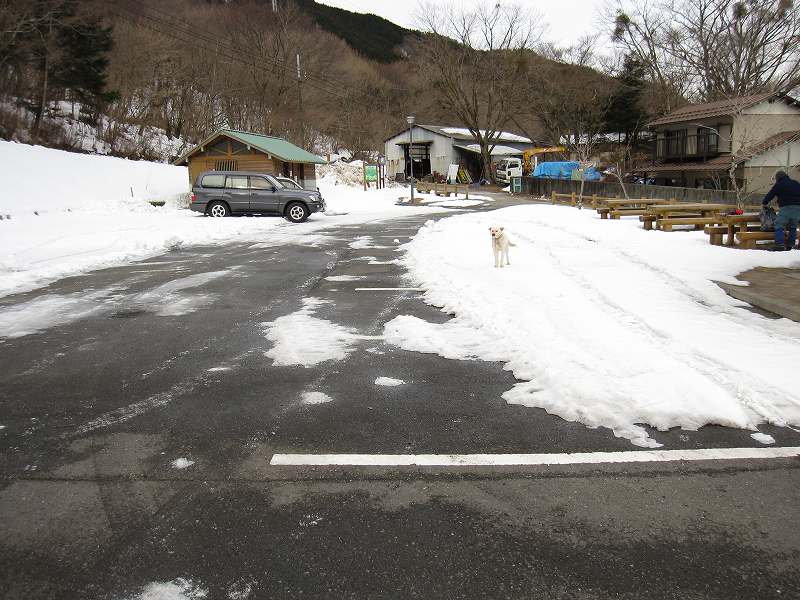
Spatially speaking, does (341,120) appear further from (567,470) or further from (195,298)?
(567,470)

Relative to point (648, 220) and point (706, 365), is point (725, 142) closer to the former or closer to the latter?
point (648, 220)

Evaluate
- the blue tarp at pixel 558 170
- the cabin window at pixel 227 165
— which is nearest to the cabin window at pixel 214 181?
the cabin window at pixel 227 165

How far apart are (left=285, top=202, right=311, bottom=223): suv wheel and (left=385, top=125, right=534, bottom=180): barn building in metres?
36.6

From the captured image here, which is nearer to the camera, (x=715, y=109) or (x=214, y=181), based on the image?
(x=214, y=181)

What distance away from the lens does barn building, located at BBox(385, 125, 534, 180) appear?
58188mm

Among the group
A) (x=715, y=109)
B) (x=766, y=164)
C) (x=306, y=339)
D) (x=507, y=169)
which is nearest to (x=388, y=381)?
(x=306, y=339)

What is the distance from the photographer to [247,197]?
21875 millimetres

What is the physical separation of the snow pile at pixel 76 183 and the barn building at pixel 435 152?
97.8 ft

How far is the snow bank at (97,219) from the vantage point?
12.4 m

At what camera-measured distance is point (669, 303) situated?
7.39m

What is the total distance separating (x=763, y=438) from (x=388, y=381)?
106 inches

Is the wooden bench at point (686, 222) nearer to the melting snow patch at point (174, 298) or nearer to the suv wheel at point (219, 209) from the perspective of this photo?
the melting snow patch at point (174, 298)

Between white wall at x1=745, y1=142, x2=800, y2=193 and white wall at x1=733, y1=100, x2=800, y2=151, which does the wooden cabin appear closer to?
white wall at x1=745, y1=142, x2=800, y2=193

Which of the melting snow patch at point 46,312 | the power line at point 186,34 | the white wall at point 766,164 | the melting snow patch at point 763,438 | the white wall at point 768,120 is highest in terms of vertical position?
the power line at point 186,34
